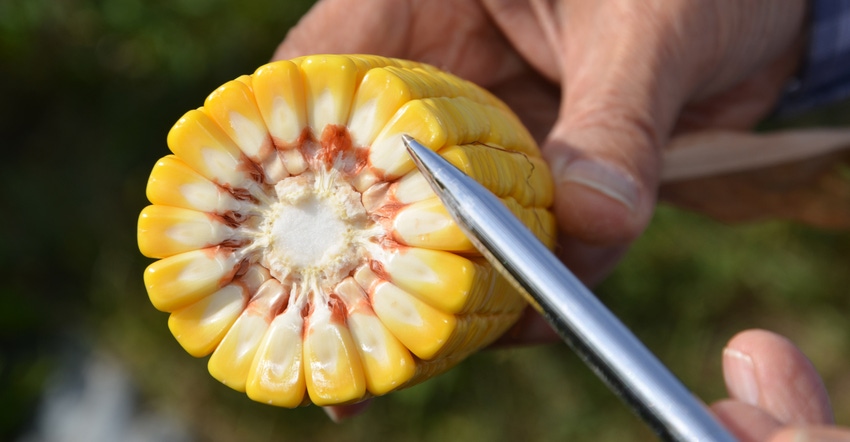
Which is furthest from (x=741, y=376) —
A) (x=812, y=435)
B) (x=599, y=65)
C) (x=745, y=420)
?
(x=599, y=65)

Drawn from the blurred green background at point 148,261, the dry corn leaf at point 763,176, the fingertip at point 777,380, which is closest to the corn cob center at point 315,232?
the fingertip at point 777,380

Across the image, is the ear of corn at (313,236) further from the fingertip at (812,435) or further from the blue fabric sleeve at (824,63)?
the blue fabric sleeve at (824,63)

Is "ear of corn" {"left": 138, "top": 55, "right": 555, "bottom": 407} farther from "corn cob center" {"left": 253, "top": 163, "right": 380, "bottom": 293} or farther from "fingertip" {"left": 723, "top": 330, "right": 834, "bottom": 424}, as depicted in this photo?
"fingertip" {"left": 723, "top": 330, "right": 834, "bottom": 424}

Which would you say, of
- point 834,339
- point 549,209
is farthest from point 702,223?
point 549,209

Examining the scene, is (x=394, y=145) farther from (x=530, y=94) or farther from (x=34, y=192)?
(x=34, y=192)

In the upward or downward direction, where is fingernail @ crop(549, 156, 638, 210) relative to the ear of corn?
downward

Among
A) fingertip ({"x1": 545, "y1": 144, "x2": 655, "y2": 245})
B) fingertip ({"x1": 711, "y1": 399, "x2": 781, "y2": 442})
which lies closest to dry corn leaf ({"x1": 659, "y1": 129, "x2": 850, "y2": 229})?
fingertip ({"x1": 545, "y1": 144, "x2": 655, "y2": 245})

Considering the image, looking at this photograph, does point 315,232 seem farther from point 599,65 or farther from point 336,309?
point 599,65
